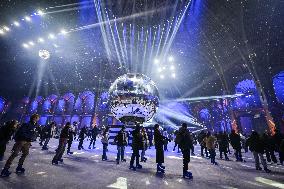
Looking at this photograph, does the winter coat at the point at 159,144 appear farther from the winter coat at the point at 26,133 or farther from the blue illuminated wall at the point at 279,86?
the blue illuminated wall at the point at 279,86

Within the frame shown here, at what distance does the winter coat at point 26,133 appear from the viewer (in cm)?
595

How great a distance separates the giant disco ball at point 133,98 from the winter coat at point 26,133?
5863 mm

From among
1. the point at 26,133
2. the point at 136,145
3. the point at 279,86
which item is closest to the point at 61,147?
the point at 26,133

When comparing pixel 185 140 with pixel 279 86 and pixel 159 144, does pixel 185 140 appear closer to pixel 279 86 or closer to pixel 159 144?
pixel 159 144

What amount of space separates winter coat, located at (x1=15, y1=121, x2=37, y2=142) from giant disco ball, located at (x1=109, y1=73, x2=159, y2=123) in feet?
19.2

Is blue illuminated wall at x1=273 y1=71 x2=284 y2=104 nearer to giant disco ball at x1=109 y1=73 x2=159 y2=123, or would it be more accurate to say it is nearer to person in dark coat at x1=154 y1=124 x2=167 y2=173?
giant disco ball at x1=109 y1=73 x2=159 y2=123

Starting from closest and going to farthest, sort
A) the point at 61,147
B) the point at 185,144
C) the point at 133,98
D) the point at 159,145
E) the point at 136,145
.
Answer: the point at 185,144 < the point at 159,145 < the point at 136,145 < the point at 61,147 < the point at 133,98

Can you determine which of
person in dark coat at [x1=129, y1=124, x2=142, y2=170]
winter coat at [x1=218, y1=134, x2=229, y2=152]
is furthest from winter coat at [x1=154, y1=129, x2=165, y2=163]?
winter coat at [x1=218, y1=134, x2=229, y2=152]

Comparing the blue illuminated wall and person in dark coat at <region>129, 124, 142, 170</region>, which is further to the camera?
the blue illuminated wall

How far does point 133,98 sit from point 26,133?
20.8ft

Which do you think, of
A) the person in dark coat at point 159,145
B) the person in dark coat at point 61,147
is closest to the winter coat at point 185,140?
the person in dark coat at point 159,145

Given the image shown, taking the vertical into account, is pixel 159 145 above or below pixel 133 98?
below

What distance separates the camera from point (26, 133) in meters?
5.99

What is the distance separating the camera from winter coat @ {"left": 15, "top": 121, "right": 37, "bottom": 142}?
5945mm
